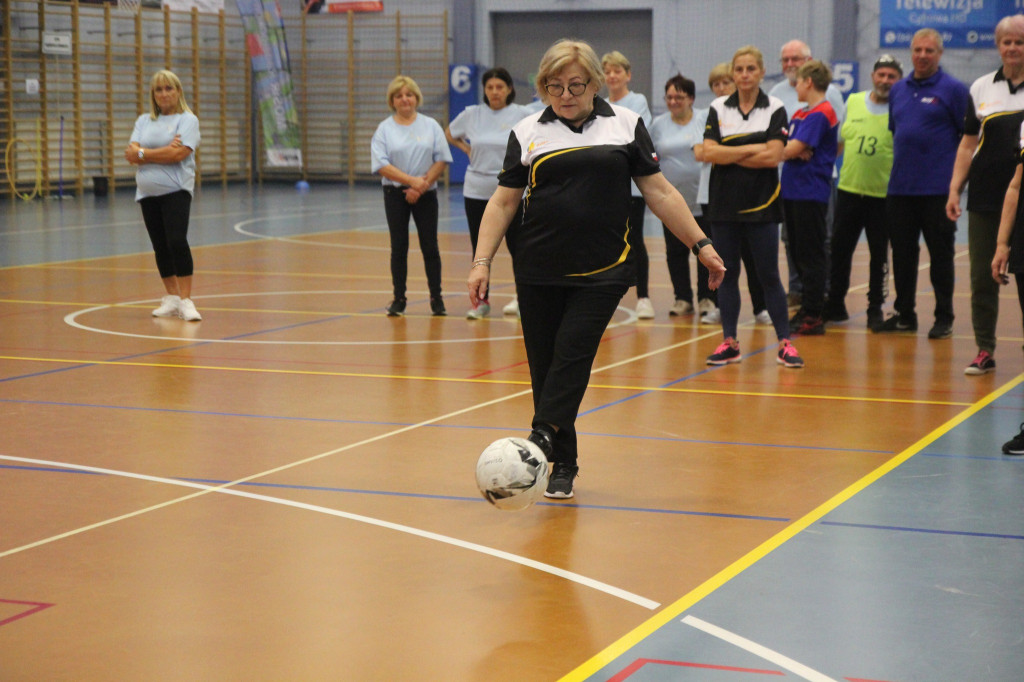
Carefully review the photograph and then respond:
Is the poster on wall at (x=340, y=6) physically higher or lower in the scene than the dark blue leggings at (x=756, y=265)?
higher

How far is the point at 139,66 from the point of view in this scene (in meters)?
23.2

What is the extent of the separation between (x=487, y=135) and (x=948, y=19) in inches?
650

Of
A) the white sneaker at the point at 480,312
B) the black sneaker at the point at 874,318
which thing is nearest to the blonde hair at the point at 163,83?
the white sneaker at the point at 480,312

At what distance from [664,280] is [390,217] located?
3.34 metres

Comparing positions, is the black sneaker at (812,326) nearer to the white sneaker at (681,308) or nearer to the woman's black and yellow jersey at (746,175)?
the white sneaker at (681,308)

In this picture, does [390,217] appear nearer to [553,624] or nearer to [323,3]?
[553,624]

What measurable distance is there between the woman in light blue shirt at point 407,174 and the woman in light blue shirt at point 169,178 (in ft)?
4.34

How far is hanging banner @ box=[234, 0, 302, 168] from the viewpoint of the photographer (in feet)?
84.8

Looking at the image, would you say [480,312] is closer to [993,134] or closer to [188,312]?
[188,312]

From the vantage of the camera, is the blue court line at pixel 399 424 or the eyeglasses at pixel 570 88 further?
the blue court line at pixel 399 424

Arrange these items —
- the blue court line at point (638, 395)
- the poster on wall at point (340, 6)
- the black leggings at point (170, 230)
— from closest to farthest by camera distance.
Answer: the blue court line at point (638, 395) → the black leggings at point (170, 230) → the poster on wall at point (340, 6)

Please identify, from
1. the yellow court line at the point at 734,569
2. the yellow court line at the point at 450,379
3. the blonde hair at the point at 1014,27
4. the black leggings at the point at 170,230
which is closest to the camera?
the yellow court line at the point at 734,569

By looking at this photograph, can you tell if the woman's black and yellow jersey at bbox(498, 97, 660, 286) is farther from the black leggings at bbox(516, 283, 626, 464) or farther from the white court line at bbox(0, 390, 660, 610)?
the white court line at bbox(0, 390, 660, 610)

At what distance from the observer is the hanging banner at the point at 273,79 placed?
2586 cm
